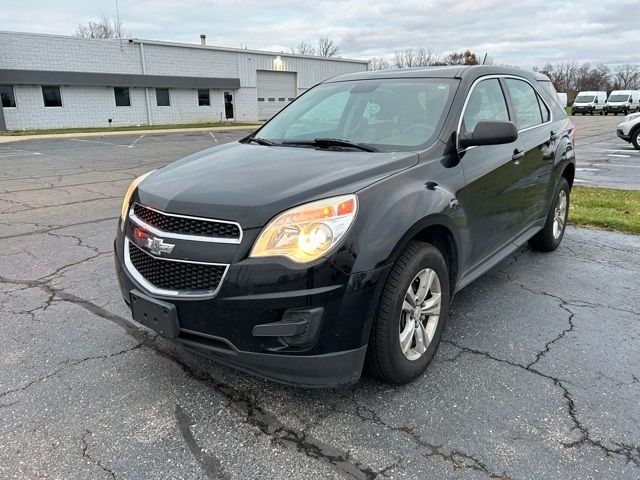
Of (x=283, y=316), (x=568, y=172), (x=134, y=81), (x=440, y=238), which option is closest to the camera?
(x=283, y=316)

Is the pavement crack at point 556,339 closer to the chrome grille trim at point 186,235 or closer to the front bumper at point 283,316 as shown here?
the front bumper at point 283,316

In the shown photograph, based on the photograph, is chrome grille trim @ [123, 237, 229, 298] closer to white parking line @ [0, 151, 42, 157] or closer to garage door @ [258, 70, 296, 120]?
white parking line @ [0, 151, 42, 157]

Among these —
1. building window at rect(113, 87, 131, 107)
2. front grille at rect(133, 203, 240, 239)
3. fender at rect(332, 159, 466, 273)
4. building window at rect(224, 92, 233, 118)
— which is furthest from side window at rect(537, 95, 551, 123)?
building window at rect(224, 92, 233, 118)

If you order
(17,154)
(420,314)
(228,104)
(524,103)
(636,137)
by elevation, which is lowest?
(17,154)

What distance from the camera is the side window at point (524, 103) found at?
428cm

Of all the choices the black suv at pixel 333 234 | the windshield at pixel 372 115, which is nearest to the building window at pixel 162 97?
the windshield at pixel 372 115

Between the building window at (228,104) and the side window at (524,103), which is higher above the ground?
the side window at (524,103)

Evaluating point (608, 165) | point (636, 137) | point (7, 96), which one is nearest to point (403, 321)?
point (608, 165)

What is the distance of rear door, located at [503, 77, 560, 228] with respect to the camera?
4168 mm

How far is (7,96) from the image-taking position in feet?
98.4

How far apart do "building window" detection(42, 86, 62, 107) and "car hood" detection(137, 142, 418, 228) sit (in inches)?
1322

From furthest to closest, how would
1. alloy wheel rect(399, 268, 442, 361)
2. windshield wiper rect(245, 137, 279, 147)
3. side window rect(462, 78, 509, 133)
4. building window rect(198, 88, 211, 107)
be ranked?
building window rect(198, 88, 211, 107) → windshield wiper rect(245, 137, 279, 147) → side window rect(462, 78, 509, 133) → alloy wheel rect(399, 268, 442, 361)

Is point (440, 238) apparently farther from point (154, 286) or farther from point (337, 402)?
point (154, 286)

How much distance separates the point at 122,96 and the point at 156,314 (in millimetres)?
35999
